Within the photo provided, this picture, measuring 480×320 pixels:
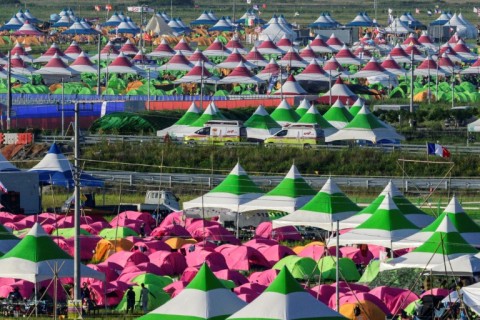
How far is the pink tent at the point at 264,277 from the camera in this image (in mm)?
37094

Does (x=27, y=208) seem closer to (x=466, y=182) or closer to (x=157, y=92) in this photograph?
(x=466, y=182)

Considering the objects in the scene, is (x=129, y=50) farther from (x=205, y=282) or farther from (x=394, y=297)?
(x=205, y=282)

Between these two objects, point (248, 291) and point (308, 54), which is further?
point (308, 54)

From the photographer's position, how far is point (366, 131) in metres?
61.2

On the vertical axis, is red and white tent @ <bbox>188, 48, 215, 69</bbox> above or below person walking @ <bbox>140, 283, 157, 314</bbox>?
above

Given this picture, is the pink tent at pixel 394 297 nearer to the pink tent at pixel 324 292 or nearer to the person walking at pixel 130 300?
the pink tent at pixel 324 292

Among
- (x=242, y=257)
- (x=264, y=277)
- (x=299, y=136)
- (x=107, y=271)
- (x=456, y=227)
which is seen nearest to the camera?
(x=264, y=277)

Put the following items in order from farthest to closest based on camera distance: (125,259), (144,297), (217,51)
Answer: (217,51)
(125,259)
(144,297)

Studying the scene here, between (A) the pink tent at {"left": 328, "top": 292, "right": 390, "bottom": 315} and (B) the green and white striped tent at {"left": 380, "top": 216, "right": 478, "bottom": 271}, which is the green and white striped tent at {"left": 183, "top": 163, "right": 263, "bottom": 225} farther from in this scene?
(A) the pink tent at {"left": 328, "top": 292, "right": 390, "bottom": 315}

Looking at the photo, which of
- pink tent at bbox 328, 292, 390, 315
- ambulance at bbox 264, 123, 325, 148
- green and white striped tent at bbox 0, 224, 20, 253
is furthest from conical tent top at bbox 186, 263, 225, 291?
ambulance at bbox 264, 123, 325, 148

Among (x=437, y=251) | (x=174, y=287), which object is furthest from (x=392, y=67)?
(x=174, y=287)

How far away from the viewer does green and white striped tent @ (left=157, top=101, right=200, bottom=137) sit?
208 ft

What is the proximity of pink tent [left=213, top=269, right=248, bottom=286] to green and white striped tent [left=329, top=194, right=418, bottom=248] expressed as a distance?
3596 millimetres

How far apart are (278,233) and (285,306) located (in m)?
16.9
